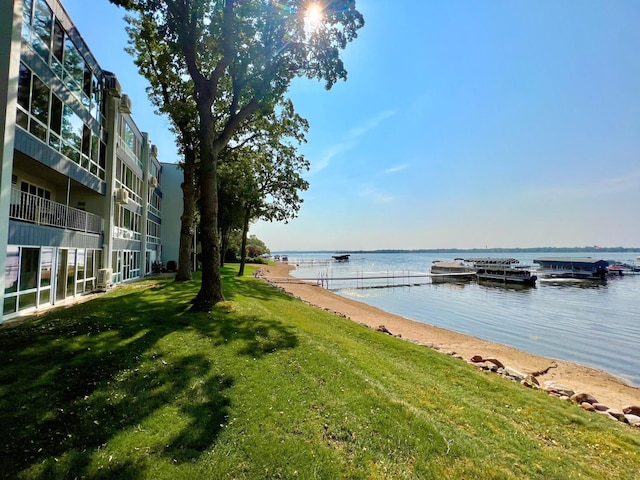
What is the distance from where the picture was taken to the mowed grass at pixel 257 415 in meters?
3.83

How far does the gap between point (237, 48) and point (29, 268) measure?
374 inches

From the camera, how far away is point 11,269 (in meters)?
9.46

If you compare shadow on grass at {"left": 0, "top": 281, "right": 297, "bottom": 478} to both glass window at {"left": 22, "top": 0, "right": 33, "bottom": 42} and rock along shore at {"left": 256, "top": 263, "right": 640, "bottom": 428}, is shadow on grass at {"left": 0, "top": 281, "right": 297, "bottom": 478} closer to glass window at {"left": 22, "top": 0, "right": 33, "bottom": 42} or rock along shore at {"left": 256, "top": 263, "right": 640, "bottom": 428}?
rock along shore at {"left": 256, "top": 263, "right": 640, "bottom": 428}

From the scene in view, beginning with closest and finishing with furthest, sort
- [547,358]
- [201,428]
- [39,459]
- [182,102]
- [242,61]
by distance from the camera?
[39,459] < [201,428] < [242,61] < [547,358] < [182,102]

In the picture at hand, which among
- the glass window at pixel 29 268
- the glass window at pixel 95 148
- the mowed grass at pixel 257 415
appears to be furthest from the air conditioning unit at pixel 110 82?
the mowed grass at pixel 257 415

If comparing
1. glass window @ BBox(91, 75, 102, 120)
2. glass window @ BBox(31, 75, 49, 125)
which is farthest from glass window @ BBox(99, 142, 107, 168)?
glass window @ BBox(31, 75, 49, 125)

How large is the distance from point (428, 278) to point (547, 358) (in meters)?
40.6

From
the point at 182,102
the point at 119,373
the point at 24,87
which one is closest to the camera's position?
the point at 119,373

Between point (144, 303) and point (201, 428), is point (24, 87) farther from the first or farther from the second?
point (201, 428)

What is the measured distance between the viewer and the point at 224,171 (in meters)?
26.6

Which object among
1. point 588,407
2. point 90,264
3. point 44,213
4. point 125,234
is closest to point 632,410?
point 588,407

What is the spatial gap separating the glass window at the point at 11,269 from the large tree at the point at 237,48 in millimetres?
5043

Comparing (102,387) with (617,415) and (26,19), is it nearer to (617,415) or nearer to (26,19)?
(617,415)

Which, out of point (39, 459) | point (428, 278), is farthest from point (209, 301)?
point (428, 278)
